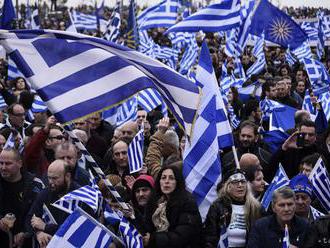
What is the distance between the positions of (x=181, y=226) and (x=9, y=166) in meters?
1.90

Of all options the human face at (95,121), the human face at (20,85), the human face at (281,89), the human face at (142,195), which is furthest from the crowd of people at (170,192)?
the human face at (20,85)

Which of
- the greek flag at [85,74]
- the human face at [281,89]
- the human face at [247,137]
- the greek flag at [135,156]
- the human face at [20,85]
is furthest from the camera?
the human face at [20,85]

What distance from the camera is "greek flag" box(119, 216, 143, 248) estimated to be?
690 cm

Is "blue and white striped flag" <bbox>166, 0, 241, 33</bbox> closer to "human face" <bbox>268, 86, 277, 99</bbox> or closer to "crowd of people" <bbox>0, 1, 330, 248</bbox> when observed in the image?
"human face" <bbox>268, 86, 277, 99</bbox>

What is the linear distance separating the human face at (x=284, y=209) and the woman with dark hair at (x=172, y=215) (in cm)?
79

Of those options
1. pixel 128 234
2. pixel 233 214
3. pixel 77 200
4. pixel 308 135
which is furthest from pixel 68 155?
pixel 308 135

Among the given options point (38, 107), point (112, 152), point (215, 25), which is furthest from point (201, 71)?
point (215, 25)

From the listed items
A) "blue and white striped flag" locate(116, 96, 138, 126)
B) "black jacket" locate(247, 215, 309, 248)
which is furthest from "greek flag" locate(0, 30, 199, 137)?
"blue and white striped flag" locate(116, 96, 138, 126)

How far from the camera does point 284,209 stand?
7371mm

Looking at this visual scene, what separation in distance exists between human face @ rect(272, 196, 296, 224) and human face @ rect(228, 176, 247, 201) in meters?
0.49

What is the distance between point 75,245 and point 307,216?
2.40 metres

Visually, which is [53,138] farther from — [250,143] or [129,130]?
[250,143]

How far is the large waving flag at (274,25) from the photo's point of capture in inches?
723

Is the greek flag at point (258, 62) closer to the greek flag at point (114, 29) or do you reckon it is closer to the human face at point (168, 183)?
the greek flag at point (114, 29)
